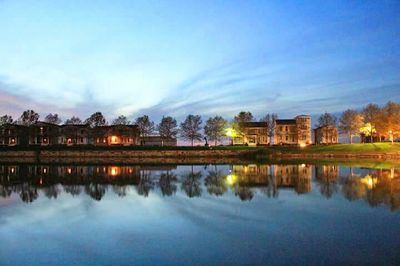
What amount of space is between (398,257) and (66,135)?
10731cm

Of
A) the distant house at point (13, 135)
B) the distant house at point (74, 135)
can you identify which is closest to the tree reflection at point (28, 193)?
the distant house at point (74, 135)

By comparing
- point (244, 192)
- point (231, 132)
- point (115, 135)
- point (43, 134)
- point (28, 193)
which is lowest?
point (28, 193)

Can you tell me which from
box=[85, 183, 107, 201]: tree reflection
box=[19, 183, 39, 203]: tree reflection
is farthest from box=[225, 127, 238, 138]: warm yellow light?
box=[19, 183, 39, 203]: tree reflection

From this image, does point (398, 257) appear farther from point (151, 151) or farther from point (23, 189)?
point (151, 151)

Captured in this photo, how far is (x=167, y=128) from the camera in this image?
11600 cm

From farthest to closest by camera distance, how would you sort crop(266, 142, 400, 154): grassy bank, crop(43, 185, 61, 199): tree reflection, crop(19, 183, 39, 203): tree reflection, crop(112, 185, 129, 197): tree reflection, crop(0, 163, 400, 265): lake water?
crop(266, 142, 400, 154): grassy bank < crop(112, 185, 129, 197): tree reflection < crop(43, 185, 61, 199): tree reflection < crop(19, 183, 39, 203): tree reflection < crop(0, 163, 400, 265): lake water

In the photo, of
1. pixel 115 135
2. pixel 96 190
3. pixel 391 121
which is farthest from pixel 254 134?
pixel 96 190

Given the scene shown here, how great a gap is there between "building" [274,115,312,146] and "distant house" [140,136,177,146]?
3129 cm

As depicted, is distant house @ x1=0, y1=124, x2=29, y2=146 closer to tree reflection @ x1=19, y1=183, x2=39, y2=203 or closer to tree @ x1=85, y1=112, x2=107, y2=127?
tree @ x1=85, y1=112, x2=107, y2=127

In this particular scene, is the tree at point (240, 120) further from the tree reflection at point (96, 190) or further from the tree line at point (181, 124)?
the tree reflection at point (96, 190)

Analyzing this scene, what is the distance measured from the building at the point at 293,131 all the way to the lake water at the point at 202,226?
3273 inches

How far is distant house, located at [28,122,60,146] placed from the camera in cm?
11000

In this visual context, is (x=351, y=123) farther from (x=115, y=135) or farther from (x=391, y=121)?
(x=115, y=135)

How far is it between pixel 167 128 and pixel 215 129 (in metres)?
16.6
